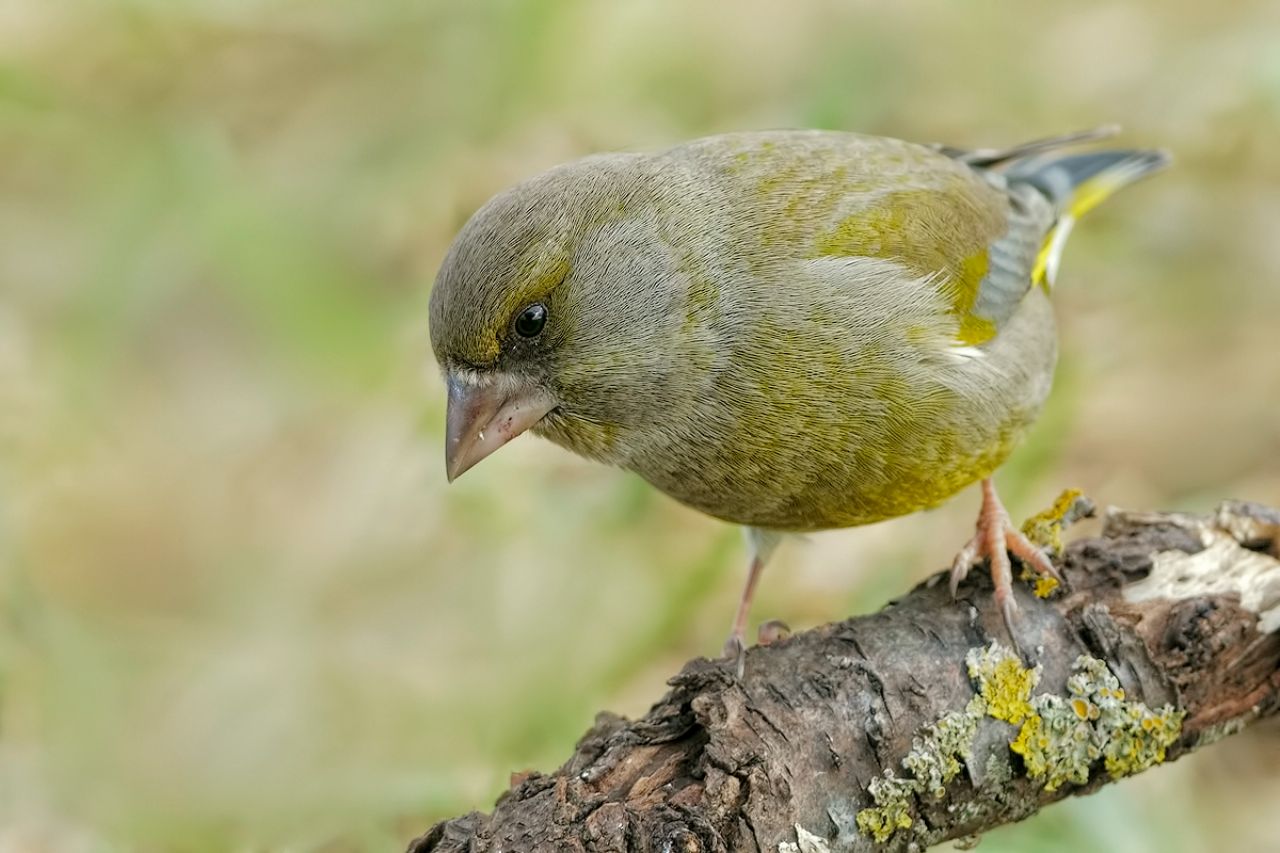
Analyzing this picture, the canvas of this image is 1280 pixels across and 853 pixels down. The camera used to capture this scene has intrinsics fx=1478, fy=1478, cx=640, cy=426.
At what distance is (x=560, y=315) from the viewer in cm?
372

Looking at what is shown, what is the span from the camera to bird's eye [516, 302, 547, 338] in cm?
368

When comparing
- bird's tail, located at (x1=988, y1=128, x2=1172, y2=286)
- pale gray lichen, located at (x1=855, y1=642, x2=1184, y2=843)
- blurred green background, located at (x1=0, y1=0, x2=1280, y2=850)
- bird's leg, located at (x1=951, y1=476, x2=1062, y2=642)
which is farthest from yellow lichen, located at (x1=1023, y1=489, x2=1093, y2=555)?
bird's tail, located at (x1=988, y1=128, x2=1172, y2=286)

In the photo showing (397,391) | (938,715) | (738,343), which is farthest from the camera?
(397,391)

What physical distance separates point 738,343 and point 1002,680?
3.52 feet

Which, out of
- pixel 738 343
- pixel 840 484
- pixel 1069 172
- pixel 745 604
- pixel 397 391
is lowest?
pixel 840 484

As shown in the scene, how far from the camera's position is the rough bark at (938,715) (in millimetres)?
3027

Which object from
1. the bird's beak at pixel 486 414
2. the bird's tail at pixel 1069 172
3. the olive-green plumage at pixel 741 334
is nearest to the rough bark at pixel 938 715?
the olive-green plumage at pixel 741 334

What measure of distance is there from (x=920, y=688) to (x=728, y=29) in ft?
18.4

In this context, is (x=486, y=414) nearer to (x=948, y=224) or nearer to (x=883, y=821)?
(x=883, y=821)

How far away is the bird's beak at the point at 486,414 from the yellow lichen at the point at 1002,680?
4.08 ft

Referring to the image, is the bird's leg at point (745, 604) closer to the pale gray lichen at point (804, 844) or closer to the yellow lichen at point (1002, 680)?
the yellow lichen at point (1002, 680)

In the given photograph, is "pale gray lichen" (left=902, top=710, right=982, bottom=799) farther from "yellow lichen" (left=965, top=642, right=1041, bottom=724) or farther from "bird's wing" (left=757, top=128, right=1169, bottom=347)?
"bird's wing" (left=757, top=128, right=1169, bottom=347)

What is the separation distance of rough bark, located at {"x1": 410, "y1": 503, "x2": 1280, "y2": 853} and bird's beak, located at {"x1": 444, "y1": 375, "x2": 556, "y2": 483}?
2.45ft

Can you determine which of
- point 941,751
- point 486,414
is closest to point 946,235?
point 486,414
